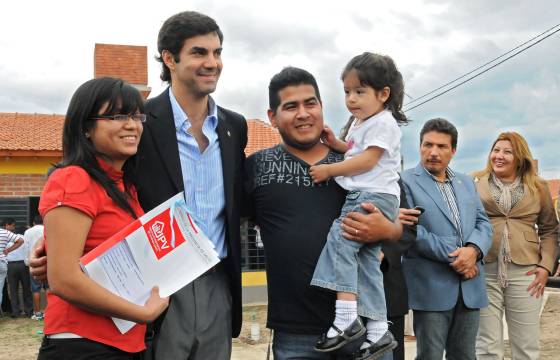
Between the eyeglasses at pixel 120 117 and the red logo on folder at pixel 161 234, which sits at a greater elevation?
the eyeglasses at pixel 120 117

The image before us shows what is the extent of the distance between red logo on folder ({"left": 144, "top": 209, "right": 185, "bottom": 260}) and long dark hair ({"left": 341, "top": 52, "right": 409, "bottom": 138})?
1262mm

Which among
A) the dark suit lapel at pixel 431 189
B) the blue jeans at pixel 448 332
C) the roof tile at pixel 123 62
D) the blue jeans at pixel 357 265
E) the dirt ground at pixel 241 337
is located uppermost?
the roof tile at pixel 123 62

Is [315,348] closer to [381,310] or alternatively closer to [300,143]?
[381,310]

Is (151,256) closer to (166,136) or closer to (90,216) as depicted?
(90,216)

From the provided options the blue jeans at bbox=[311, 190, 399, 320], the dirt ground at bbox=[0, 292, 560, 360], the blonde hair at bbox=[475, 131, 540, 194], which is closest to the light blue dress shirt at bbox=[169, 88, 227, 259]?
the blue jeans at bbox=[311, 190, 399, 320]

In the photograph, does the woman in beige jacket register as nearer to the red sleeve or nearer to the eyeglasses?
the eyeglasses

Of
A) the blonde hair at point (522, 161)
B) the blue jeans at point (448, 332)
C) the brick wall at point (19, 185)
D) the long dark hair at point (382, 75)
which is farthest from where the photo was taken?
the brick wall at point (19, 185)

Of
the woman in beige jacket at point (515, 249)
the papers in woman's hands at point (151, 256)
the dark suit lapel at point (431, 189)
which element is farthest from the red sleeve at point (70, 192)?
the woman in beige jacket at point (515, 249)

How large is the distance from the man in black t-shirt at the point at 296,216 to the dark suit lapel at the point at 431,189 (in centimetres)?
125

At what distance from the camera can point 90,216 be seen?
207 centimetres

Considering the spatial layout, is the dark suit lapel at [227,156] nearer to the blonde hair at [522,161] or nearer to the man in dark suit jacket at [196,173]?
the man in dark suit jacket at [196,173]

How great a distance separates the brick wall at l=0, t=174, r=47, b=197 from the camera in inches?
482

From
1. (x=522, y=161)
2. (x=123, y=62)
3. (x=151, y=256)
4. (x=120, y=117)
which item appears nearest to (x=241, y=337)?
(x=522, y=161)

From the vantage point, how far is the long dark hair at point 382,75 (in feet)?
9.43
